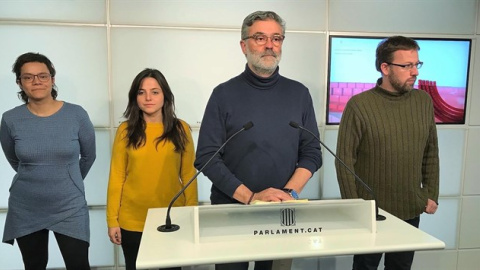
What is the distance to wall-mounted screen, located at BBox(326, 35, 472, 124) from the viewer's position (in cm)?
275

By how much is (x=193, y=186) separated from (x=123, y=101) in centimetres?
94

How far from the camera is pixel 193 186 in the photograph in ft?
6.48

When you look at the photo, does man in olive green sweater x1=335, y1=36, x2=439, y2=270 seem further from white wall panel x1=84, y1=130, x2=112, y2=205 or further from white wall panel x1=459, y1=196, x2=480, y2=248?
white wall panel x1=84, y1=130, x2=112, y2=205

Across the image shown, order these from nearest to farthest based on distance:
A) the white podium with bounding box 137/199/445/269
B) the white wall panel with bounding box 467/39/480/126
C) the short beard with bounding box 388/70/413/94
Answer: the white podium with bounding box 137/199/445/269, the short beard with bounding box 388/70/413/94, the white wall panel with bounding box 467/39/480/126

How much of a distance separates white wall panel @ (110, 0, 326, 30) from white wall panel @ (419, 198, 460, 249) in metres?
1.67

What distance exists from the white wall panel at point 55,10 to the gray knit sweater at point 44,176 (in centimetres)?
81

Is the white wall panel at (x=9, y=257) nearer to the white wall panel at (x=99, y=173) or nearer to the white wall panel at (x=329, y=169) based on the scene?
the white wall panel at (x=99, y=173)

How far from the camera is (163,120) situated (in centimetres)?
198

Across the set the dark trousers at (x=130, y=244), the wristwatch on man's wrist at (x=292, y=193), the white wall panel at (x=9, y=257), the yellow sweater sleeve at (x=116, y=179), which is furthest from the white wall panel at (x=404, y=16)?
the white wall panel at (x=9, y=257)

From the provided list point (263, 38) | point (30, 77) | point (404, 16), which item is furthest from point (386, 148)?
point (30, 77)

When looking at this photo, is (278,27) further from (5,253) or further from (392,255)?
(5,253)

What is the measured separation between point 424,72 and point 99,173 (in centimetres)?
243

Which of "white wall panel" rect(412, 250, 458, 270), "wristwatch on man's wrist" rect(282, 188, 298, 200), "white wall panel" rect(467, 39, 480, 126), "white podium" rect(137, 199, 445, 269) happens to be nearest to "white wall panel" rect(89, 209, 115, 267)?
"white podium" rect(137, 199, 445, 269)

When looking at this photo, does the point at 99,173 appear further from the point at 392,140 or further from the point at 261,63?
the point at 392,140
